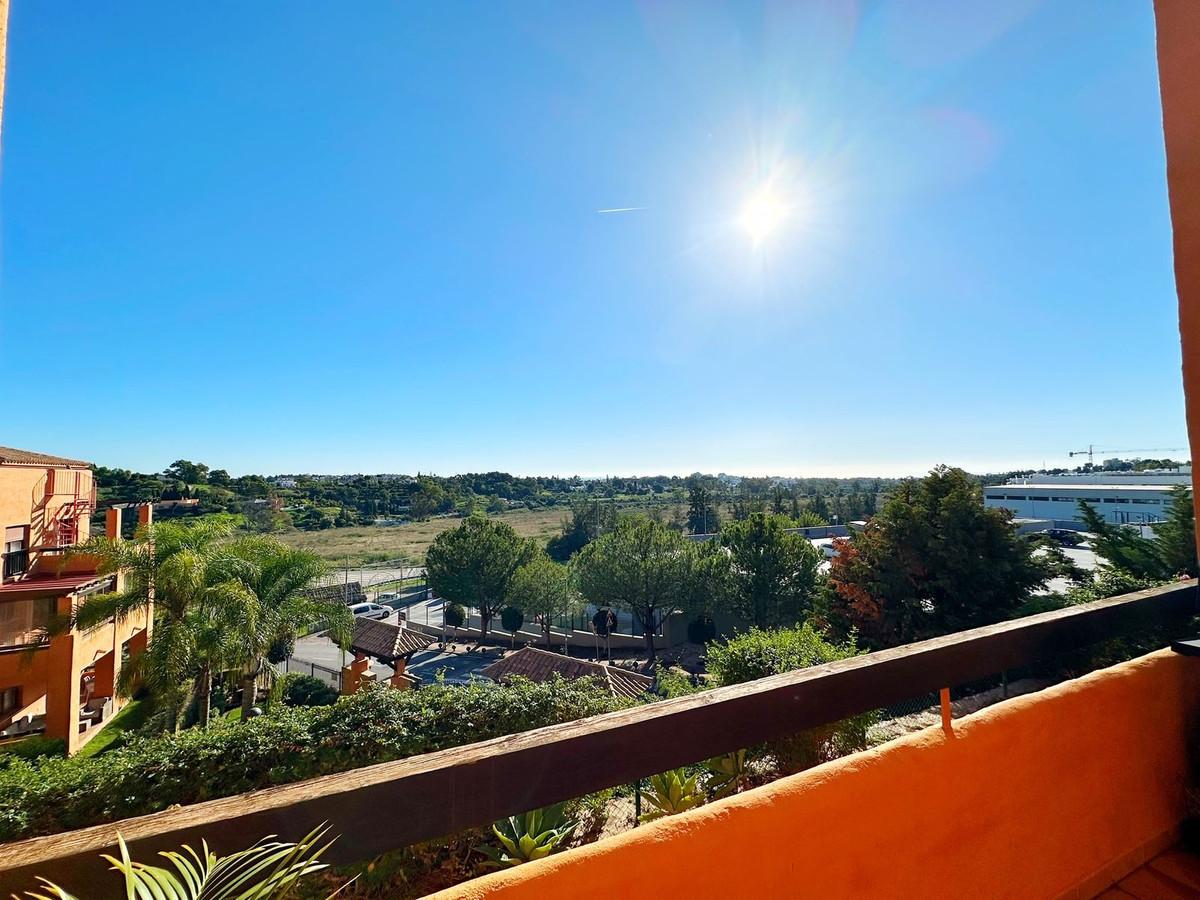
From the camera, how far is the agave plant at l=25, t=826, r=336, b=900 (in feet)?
2.33

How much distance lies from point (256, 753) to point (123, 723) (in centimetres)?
1048

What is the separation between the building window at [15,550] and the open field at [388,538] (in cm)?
2699

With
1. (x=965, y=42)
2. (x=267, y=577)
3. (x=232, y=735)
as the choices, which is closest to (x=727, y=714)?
(x=965, y=42)

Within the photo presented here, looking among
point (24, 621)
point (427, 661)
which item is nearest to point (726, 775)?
point (24, 621)

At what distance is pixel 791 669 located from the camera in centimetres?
378

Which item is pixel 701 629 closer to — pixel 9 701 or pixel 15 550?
pixel 9 701

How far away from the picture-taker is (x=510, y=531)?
2419 centimetres

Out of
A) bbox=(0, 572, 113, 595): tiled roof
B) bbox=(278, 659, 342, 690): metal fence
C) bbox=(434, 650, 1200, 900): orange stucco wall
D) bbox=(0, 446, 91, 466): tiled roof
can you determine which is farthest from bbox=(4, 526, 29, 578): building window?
bbox=(434, 650, 1200, 900): orange stucco wall

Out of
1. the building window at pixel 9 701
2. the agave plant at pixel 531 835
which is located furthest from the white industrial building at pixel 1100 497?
the building window at pixel 9 701

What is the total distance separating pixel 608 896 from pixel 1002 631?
5.04 ft

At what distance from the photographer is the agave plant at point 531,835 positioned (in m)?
2.15

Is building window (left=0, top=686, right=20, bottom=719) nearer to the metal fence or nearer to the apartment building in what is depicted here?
the apartment building

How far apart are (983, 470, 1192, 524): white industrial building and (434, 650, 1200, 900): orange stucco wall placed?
29.3 m

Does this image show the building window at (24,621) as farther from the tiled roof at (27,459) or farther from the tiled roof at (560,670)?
the tiled roof at (560,670)
